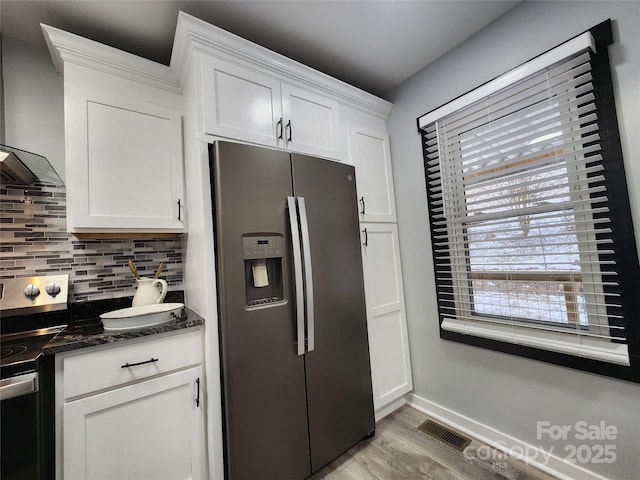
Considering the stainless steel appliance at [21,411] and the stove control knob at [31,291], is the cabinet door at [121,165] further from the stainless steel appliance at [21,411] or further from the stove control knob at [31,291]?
the stainless steel appliance at [21,411]

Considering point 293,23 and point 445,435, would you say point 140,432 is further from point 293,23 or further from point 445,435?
point 293,23

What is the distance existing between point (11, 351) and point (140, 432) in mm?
602

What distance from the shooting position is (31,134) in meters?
1.48

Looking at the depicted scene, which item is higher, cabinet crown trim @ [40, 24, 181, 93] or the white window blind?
cabinet crown trim @ [40, 24, 181, 93]

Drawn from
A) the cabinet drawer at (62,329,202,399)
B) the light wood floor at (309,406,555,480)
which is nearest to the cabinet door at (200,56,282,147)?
the cabinet drawer at (62,329,202,399)

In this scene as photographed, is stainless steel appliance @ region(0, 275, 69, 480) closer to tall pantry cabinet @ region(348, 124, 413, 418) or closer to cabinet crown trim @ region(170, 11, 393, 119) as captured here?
cabinet crown trim @ region(170, 11, 393, 119)

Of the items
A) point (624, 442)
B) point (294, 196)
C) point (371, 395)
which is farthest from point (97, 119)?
point (624, 442)

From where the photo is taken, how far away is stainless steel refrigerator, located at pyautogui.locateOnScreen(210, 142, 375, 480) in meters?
1.23

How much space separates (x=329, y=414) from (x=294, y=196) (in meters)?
1.19

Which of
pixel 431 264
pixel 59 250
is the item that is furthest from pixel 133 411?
pixel 431 264

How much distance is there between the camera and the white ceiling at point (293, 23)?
136cm

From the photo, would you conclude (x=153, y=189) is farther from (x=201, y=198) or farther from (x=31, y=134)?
(x=31, y=134)

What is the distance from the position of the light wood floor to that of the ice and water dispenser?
101cm

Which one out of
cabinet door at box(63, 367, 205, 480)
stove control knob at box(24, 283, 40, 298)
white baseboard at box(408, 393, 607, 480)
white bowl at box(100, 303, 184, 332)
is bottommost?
white baseboard at box(408, 393, 607, 480)
